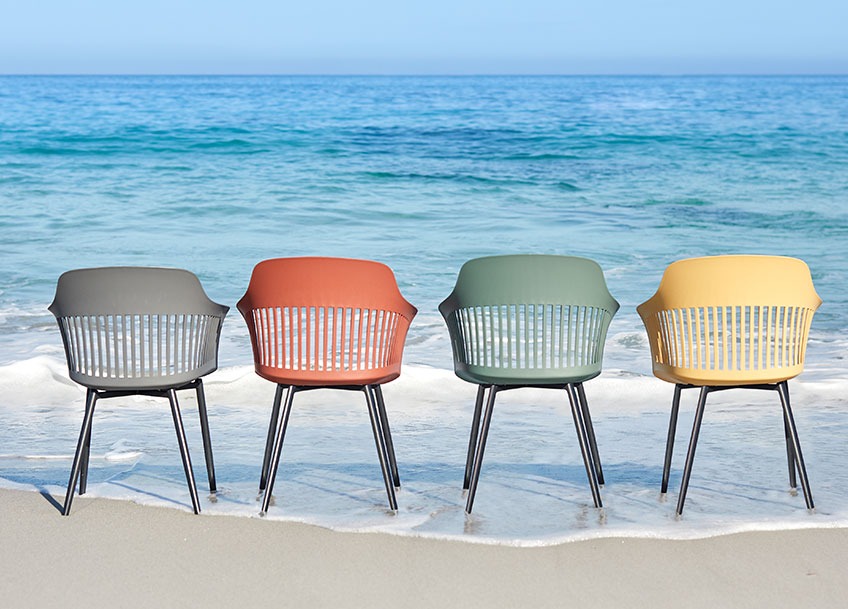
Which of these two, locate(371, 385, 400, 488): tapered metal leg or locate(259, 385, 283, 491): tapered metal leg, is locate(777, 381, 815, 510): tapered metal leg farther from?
locate(259, 385, 283, 491): tapered metal leg

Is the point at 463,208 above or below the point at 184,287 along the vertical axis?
below

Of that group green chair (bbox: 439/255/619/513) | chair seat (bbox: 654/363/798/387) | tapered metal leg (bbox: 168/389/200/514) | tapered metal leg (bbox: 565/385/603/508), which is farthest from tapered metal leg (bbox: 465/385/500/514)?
tapered metal leg (bbox: 168/389/200/514)

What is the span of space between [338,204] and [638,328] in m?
7.21

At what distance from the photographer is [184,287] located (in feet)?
10.5

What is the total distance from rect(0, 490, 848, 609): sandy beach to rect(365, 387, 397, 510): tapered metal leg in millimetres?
237

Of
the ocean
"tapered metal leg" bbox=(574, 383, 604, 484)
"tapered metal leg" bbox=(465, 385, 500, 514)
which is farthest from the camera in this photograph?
the ocean

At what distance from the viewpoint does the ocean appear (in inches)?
140

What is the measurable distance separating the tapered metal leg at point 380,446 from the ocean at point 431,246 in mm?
84

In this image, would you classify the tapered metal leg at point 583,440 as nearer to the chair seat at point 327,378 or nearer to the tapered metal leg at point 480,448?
the tapered metal leg at point 480,448

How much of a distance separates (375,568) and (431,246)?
7.93 meters

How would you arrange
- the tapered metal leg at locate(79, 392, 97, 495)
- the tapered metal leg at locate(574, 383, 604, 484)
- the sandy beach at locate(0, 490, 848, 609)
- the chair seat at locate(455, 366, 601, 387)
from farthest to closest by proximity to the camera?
the tapered metal leg at locate(79, 392, 97, 495), the tapered metal leg at locate(574, 383, 604, 484), the chair seat at locate(455, 366, 601, 387), the sandy beach at locate(0, 490, 848, 609)

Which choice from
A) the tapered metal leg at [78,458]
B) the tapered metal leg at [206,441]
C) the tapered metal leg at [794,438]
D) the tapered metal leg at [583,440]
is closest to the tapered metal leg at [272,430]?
the tapered metal leg at [206,441]

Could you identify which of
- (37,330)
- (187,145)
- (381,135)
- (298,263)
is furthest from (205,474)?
(381,135)

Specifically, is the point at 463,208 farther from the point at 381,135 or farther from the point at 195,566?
the point at 195,566
